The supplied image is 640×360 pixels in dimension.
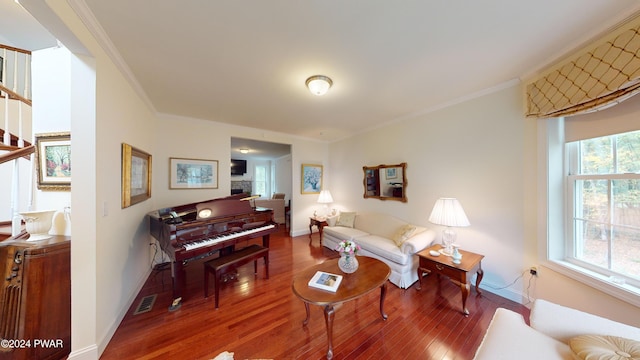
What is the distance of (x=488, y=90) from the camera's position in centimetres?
232

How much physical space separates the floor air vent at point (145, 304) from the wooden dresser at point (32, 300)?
0.54 meters

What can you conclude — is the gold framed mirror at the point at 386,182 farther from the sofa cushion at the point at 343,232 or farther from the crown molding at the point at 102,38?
the crown molding at the point at 102,38

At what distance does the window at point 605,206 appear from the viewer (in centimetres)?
147

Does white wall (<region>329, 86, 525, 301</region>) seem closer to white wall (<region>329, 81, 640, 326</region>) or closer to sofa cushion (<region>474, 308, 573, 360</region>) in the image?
white wall (<region>329, 81, 640, 326</region>)

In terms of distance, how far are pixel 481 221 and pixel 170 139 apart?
4810 millimetres

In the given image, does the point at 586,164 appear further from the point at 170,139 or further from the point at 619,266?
the point at 170,139

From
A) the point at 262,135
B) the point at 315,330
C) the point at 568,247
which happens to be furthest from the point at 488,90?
the point at 262,135

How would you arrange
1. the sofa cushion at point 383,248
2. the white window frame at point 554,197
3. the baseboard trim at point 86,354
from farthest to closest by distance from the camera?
the sofa cushion at point 383,248 → the white window frame at point 554,197 → the baseboard trim at point 86,354

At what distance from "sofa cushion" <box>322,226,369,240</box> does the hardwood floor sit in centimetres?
102

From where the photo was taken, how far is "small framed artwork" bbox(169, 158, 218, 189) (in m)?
Answer: 3.24

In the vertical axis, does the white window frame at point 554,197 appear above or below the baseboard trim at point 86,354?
above

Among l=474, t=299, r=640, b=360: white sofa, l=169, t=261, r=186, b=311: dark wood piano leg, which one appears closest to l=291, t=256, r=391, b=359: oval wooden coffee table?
l=474, t=299, r=640, b=360: white sofa

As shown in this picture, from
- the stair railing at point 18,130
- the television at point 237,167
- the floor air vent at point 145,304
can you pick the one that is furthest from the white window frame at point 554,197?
the television at point 237,167

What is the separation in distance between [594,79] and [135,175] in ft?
14.8
